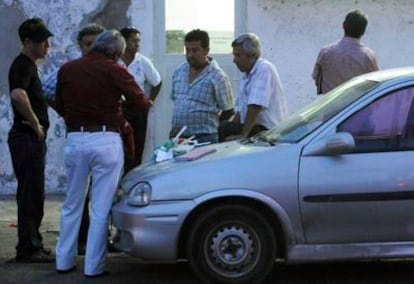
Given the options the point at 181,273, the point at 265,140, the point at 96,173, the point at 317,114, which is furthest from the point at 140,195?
the point at 317,114

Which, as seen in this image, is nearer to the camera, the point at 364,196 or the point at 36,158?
the point at 364,196

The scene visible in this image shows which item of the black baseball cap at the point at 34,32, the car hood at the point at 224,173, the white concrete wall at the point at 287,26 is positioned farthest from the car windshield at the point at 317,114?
the white concrete wall at the point at 287,26

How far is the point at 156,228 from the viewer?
18.6ft

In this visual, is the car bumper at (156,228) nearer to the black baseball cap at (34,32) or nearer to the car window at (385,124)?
the car window at (385,124)

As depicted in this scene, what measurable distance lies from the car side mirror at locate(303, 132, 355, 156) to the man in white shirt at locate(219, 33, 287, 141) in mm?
1366

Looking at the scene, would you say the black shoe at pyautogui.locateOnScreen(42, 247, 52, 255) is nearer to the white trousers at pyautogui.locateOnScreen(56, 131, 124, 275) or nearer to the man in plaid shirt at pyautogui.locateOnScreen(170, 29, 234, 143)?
the white trousers at pyautogui.locateOnScreen(56, 131, 124, 275)

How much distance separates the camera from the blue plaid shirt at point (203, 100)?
23.9ft

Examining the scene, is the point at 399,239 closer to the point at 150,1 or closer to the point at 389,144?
the point at 389,144

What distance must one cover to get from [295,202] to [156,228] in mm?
1005

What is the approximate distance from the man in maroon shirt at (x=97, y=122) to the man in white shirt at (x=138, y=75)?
1709 mm

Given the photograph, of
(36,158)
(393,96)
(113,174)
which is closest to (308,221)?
(393,96)

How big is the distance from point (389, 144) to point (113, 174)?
2105 millimetres

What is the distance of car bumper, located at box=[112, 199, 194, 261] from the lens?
18.5 ft

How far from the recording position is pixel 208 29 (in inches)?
390
